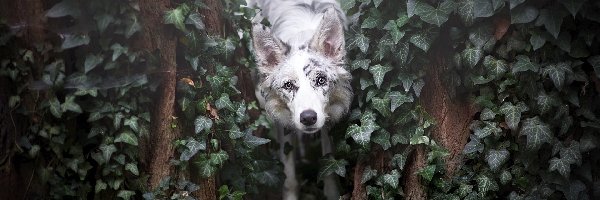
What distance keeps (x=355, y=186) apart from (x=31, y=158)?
223cm

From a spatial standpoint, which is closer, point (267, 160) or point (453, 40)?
point (453, 40)

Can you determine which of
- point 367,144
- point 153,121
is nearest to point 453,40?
point 367,144

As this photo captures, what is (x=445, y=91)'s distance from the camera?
4090 millimetres

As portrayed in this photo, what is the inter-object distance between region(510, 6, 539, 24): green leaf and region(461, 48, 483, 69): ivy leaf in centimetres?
29

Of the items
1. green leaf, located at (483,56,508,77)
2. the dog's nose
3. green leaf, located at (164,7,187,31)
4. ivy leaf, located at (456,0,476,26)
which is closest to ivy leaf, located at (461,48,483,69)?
green leaf, located at (483,56,508,77)

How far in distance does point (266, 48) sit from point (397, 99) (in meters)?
1.01

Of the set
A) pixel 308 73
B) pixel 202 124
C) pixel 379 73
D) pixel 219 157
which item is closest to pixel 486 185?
pixel 379 73

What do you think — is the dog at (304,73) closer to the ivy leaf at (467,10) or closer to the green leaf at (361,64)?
the green leaf at (361,64)

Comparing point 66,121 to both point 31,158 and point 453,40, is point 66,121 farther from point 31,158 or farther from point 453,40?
point 453,40

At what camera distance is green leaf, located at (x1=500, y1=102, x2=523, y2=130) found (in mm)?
3707

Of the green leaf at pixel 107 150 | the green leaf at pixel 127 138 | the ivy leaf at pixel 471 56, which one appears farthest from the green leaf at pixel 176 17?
the ivy leaf at pixel 471 56

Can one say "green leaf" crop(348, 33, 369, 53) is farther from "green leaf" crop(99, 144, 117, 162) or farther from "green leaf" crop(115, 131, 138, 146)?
"green leaf" crop(99, 144, 117, 162)

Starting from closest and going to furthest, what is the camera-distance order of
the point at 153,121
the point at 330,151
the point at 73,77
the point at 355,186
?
the point at 73,77
the point at 153,121
the point at 355,186
the point at 330,151

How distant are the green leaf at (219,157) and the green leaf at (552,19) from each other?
6.90ft
